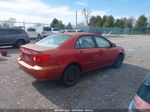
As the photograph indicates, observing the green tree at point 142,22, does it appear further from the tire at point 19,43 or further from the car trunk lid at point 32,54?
the car trunk lid at point 32,54

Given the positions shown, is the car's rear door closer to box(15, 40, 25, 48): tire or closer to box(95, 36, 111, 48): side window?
box(95, 36, 111, 48): side window

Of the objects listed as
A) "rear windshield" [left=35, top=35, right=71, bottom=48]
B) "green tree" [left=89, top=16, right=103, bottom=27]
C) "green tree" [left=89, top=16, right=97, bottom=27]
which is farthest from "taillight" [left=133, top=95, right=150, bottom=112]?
"green tree" [left=89, top=16, right=97, bottom=27]

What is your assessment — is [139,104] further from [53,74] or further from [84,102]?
[53,74]

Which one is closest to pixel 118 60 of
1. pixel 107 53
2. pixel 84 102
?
pixel 107 53

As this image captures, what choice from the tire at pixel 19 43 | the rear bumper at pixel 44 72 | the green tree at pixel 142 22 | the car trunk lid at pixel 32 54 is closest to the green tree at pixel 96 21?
the green tree at pixel 142 22

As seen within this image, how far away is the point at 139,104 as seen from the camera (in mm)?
1875

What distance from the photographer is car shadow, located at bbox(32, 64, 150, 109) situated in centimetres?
336

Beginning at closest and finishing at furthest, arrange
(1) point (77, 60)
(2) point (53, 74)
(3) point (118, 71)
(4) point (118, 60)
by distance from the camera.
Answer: (2) point (53, 74) < (1) point (77, 60) < (3) point (118, 71) < (4) point (118, 60)

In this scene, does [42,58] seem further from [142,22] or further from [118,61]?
[142,22]

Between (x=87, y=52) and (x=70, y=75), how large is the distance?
Result: 3.12 ft

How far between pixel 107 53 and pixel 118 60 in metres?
1.13

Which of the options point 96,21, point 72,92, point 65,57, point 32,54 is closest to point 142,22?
point 96,21

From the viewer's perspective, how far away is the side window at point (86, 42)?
14.9 ft

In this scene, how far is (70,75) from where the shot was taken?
13.9 feet
